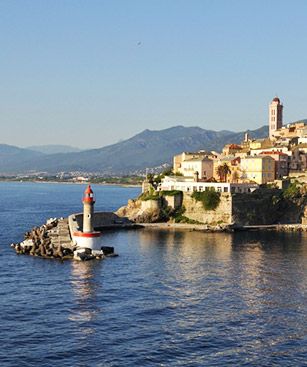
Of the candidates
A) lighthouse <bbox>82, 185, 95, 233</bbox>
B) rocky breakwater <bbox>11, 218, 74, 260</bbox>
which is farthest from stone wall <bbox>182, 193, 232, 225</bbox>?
lighthouse <bbox>82, 185, 95, 233</bbox>

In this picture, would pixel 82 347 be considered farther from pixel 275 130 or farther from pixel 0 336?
pixel 275 130

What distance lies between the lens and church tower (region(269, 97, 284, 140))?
129 meters

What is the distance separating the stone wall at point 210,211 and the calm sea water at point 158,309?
2147 cm

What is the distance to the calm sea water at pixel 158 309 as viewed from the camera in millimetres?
32219

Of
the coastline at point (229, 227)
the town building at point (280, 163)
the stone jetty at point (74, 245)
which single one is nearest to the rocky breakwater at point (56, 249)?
the stone jetty at point (74, 245)

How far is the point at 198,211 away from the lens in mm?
88562

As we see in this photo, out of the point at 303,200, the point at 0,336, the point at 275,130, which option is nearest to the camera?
the point at 0,336

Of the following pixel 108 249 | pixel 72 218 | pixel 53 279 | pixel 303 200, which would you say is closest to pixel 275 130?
pixel 303 200

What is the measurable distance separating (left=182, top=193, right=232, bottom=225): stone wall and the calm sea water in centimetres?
2147

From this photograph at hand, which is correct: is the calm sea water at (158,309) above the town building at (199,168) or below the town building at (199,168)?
below

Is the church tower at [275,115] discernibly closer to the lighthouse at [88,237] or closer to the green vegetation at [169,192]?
the green vegetation at [169,192]

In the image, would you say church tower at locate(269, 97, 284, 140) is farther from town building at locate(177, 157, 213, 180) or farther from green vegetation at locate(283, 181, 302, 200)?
green vegetation at locate(283, 181, 302, 200)

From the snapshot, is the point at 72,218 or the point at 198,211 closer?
the point at 72,218

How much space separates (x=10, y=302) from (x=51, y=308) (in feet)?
10.0
